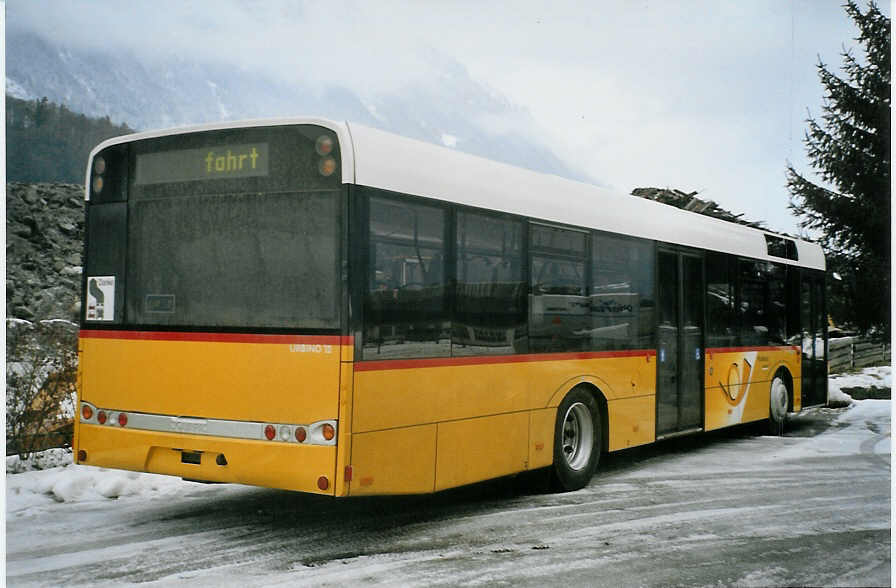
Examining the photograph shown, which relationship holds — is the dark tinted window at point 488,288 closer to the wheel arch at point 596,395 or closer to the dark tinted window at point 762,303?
the wheel arch at point 596,395

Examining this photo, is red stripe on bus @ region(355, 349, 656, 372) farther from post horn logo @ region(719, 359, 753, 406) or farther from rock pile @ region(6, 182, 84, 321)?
rock pile @ region(6, 182, 84, 321)

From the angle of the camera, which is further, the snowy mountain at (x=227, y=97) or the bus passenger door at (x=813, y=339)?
the bus passenger door at (x=813, y=339)

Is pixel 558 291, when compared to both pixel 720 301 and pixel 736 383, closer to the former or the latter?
pixel 720 301

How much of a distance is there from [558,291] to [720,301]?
3699mm

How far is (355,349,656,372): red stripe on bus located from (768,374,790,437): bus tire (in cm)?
402

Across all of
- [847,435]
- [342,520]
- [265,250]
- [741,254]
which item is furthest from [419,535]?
[847,435]

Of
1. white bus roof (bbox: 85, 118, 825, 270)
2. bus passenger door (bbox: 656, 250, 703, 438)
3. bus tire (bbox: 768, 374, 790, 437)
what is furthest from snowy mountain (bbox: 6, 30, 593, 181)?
bus tire (bbox: 768, 374, 790, 437)

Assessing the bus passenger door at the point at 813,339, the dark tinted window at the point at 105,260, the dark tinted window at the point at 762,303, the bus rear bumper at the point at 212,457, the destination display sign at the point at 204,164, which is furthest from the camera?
the bus passenger door at the point at 813,339

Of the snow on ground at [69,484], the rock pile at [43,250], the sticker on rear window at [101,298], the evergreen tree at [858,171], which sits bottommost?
the snow on ground at [69,484]

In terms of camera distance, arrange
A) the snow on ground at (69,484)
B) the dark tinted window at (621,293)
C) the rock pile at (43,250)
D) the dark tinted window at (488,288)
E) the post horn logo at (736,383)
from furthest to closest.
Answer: the post horn logo at (736,383) → the rock pile at (43,250) → the dark tinted window at (621,293) → the snow on ground at (69,484) → the dark tinted window at (488,288)

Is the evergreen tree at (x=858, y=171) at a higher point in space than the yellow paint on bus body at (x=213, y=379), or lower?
higher

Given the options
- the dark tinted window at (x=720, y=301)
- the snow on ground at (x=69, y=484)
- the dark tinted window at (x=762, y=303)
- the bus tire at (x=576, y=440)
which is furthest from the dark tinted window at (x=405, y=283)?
the dark tinted window at (x=762, y=303)

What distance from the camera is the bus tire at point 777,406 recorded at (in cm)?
1241

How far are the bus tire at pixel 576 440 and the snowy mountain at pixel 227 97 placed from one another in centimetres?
212
